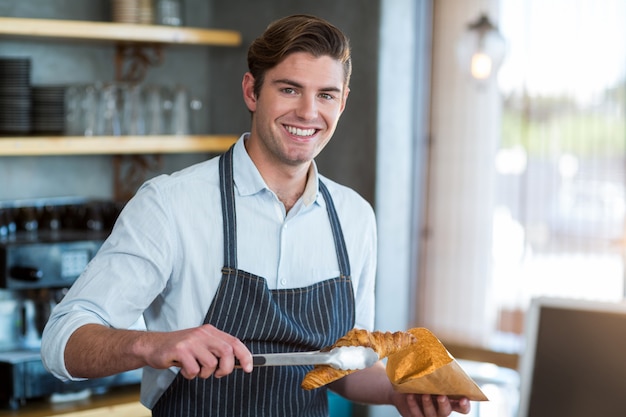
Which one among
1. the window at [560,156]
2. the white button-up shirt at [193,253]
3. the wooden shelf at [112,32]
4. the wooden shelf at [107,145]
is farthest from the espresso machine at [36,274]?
the window at [560,156]

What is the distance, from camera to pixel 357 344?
1610 mm

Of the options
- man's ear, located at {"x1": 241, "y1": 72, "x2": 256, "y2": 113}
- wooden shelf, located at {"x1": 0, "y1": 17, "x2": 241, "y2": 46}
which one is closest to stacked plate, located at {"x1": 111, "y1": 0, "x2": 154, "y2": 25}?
wooden shelf, located at {"x1": 0, "y1": 17, "x2": 241, "y2": 46}

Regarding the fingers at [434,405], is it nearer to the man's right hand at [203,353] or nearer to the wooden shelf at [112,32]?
the man's right hand at [203,353]

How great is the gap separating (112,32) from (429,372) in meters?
2.22

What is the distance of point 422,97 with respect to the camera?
15.8 feet

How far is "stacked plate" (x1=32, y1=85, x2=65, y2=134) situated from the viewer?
333 cm

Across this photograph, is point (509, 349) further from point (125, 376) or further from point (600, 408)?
point (600, 408)

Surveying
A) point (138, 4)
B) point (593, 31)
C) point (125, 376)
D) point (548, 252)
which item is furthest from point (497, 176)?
point (125, 376)

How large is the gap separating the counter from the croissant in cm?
159

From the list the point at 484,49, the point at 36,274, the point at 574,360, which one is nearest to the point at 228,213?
the point at 574,360

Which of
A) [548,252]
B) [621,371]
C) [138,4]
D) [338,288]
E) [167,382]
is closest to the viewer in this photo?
[621,371]

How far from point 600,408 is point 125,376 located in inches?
70.2

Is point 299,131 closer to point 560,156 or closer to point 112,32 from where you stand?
point 112,32

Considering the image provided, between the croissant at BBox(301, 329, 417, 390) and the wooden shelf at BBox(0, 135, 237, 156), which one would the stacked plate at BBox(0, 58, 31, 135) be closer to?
the wooden shelf at BBox(0, 135, 237, 156)
